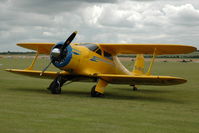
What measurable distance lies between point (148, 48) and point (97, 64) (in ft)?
6.96

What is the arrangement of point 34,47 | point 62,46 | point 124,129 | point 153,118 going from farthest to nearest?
point 34,47, point 62,46, point 153,118, point 124,129

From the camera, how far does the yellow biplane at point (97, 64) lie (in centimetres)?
1179

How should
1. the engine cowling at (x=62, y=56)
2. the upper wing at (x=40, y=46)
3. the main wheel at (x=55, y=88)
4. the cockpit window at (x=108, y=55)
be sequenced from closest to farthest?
the engine cowling at (x=62, y=56) < the main wheel at (x=55, y=88) < the cockpit window at (x=108, y=55) < the upper wing at (x=40, y=46)

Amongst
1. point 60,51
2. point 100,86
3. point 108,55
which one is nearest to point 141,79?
point 100,86

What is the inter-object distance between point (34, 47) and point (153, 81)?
21.5 feet

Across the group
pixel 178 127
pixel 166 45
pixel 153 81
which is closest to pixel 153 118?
pixel 178 127

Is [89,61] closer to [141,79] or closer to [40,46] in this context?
[141,79]

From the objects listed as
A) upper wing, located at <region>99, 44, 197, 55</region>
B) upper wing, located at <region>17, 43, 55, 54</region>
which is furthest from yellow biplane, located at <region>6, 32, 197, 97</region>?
upper wing, located at <region>17, 43, 55, 54</region>

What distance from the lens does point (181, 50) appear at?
1320cm

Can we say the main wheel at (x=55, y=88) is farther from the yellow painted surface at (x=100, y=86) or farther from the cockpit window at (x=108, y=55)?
the cockpit window at (x=108, y=55)

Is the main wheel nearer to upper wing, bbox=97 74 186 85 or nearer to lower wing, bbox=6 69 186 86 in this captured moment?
lower wing, bbox=6 69 186 86

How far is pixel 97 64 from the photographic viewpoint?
13070 mm

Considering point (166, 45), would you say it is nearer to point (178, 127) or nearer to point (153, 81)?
point (153, 81)

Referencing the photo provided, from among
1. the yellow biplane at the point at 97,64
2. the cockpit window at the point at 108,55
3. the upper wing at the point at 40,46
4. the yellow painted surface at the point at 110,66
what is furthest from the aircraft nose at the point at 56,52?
the upper wing at the point at 40,46
